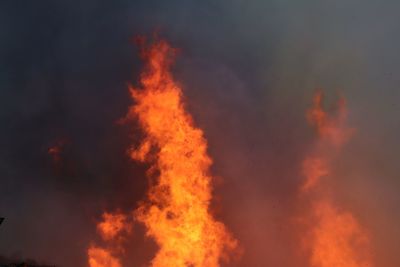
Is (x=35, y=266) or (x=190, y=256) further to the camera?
(x=35, y=266)

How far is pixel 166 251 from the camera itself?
4450 cm

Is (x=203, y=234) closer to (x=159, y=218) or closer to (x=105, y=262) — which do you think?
(x=159, y=218)

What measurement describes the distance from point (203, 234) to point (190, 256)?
3.16 meters

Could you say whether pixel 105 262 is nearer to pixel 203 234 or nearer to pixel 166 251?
pixel 166 251

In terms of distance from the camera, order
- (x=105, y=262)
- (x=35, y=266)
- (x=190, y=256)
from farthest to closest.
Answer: (x=35, y=266) < (x=105, y=262) < (x=190, y=256)

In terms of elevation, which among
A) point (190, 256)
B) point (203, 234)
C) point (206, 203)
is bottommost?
point (190, 256)

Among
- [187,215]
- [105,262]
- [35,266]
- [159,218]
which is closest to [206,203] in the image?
[187,215]

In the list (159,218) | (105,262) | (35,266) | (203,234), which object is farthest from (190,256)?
(35,266)

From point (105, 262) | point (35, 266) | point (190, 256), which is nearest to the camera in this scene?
point (190, 256)

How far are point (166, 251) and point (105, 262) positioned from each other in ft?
66.6

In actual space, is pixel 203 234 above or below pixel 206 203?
below

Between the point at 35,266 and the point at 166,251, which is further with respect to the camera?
the point at 35,266

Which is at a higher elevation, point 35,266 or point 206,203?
point 206,203

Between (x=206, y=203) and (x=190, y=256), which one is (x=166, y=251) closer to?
(x=190, y=256)
